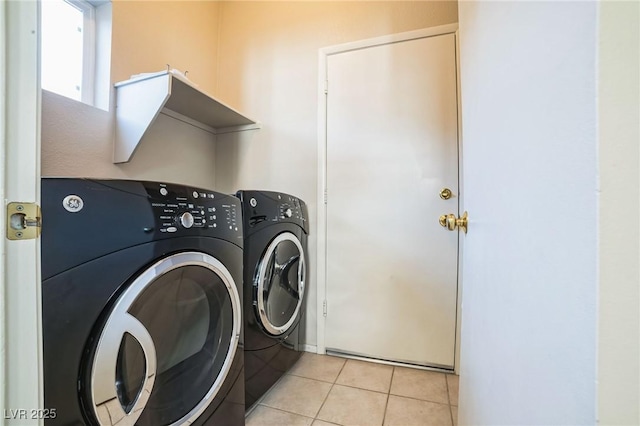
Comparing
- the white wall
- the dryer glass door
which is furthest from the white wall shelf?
the white wall

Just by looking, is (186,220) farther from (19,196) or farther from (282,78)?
(282,78)

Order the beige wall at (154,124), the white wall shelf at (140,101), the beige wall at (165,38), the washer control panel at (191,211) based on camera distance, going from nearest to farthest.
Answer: the washer control panel at (191,211), the beige wall at (154,124), the white wall shelf at (140,101), the beige wall at (165,38)

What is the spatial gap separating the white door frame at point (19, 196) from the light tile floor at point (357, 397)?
3.37ft

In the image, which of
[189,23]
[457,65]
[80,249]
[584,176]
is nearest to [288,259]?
[80,249]

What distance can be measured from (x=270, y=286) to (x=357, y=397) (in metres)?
0.73

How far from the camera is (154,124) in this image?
1.59 meters

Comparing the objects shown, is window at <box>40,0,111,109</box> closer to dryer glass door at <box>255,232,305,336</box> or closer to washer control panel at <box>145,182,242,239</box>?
washer control panel at <box>145,182,242,239</box>

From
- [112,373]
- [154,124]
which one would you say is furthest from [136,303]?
[154,124]

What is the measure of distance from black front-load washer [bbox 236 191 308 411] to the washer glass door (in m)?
0.21

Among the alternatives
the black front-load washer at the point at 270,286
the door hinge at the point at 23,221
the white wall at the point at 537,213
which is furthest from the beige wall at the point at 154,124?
the white wall at the point at 537,213

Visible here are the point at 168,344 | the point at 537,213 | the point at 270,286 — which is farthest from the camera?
the point at 270,286

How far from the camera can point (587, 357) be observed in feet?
0.88

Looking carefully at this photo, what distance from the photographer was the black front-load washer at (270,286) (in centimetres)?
119

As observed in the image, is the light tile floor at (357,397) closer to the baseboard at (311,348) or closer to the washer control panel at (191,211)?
the baseboard at (311,348)
